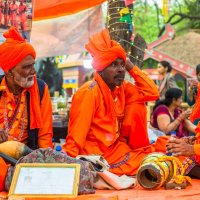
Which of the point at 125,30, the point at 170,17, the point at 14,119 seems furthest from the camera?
the point at 170,17

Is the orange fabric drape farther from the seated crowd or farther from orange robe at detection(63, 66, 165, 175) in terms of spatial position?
orange robe at detection(63, 66, 165, 175)

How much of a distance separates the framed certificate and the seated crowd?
2.38ft

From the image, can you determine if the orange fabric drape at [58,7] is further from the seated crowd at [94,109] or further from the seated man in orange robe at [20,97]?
the seated man in orange robe at [20,97]

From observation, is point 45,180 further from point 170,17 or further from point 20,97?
point 170,17

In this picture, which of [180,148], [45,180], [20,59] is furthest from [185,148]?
[20,59]

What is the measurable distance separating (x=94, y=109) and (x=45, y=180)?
50.8 inches

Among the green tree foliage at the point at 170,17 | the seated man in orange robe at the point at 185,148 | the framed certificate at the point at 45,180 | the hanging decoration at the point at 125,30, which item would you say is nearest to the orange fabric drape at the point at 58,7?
the hanging decoration at the point at 125,30

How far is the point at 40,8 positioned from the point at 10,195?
12.7ft

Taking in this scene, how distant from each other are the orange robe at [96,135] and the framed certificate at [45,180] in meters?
0.76

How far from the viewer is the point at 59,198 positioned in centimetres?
404

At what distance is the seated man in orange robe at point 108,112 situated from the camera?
5219mm

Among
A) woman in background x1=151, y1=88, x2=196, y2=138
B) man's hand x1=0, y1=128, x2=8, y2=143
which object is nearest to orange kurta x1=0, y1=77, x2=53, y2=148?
man's hand x1=0, y1=128, x2=8, y2=143

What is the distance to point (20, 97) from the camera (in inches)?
207

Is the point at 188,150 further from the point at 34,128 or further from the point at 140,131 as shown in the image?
the point at 34,128
